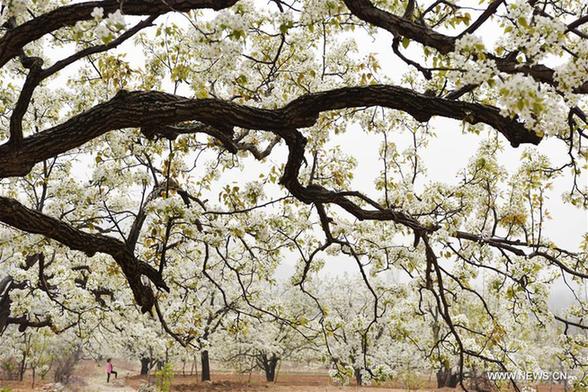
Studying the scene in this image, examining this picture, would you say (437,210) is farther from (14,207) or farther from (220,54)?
(14,207)

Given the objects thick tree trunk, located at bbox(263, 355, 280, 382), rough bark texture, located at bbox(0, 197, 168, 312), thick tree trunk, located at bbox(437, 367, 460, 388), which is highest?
rough bark texture, located at bbox(0, 197, 168, 312)

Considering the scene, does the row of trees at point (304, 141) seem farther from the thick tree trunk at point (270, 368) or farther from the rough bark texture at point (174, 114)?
the thick tree trunk at point (270, 368)

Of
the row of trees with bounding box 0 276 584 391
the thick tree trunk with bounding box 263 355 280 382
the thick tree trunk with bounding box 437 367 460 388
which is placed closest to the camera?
the row of trees with bounding box 0 276 584 391

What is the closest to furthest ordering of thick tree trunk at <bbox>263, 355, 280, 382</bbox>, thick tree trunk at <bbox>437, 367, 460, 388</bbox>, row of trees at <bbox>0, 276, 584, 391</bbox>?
row of trees at <bbox>0, 276, 584, 391</bbox> → thick tree trunk at <bbox>437, 367, 460, 388</bbox> → thick tree trunk at <bbox>263, 355, 280, 382</bbox>

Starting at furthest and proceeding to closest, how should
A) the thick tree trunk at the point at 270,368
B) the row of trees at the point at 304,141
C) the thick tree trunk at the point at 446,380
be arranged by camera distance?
the thick tree trunk at the point at 270,368
the thick tree trunk at the point at 446,380
the row of trees at the point at 304,141

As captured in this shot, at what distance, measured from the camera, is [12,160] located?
10.5 ft

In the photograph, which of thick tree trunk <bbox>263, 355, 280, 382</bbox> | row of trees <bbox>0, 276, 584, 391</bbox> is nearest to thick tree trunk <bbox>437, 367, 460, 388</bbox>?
row of trees <bbox>0, 276, 584, 391</bbox>

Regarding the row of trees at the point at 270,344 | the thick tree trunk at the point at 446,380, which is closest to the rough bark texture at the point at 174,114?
the row of trees at the point at 270,344

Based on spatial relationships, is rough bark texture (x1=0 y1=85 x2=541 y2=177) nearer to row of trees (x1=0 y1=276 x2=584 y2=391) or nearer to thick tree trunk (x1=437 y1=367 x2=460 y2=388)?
row of trees (x1=0 y1=276 x2=584 y2=391)

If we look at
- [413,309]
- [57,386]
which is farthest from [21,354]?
[413,309]

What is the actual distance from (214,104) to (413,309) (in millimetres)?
4483

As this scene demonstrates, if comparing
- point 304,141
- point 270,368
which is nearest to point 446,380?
point 270,368

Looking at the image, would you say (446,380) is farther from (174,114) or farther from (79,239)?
(174,114)

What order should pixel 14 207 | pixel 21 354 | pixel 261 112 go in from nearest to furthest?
pixel 261 112
pixel 14 207
pixel 21 354
